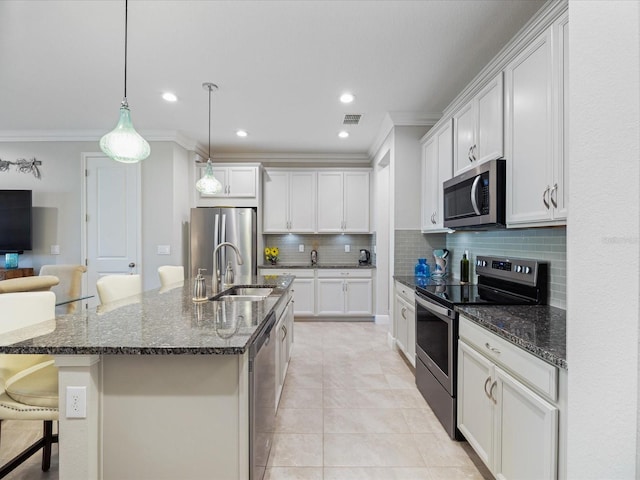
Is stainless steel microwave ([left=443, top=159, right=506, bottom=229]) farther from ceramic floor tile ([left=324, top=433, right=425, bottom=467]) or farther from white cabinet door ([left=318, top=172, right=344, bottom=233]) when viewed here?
white cabinet door ([left=318, top=172, right=344, bottom=233])

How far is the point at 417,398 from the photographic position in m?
2.56

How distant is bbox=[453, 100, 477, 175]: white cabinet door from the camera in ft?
7.88

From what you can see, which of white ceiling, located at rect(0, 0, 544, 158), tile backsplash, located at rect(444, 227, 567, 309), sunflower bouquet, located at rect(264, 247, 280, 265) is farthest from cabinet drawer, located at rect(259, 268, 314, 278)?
tile backsplash, located at rect(444, 227, 567, 309)

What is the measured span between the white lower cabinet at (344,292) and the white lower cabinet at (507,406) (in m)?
3.00

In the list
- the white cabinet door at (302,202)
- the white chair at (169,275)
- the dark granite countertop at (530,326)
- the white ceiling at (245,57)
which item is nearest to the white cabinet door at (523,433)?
the dark granite countertop at (530,326)

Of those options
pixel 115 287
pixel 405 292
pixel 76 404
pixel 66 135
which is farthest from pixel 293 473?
pixel 66 135

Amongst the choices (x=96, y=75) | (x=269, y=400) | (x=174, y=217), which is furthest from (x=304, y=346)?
(x=96, y=75)

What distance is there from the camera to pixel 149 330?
1.33 meters

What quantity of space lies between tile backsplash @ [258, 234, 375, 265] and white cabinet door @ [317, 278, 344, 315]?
569 millimetres

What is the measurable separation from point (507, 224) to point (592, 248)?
1518 mm

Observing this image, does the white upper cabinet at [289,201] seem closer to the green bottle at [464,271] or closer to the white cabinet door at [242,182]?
the white cabinet door at [242,182]

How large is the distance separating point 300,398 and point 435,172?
2.42 m

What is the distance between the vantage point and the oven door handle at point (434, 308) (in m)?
1.98

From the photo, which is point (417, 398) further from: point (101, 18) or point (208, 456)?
point (101, 18)
